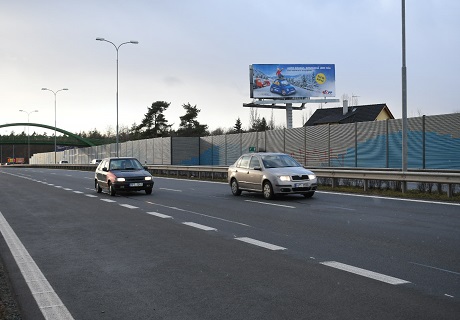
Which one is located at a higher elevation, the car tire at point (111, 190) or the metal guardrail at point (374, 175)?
the metal guardrail at point (374, 175)

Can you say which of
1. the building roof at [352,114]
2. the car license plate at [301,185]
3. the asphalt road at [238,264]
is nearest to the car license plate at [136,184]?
the car license plate at [301,185]

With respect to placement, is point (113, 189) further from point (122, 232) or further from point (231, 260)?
point (231, 260)

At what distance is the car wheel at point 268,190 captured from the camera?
18.0m

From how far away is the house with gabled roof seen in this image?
77500mm

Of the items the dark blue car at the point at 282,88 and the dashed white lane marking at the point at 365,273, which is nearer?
the dashed white lane marking at the point at 365,273

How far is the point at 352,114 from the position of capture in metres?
80.8

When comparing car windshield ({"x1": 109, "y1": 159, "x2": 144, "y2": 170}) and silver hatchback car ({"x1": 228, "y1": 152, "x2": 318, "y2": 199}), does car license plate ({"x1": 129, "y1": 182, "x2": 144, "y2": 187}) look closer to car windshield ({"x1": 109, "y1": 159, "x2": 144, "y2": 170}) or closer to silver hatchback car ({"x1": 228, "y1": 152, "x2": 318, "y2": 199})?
car windshield ({"x1": 109, "y1": 159, "x2": 144, "y2": 170})

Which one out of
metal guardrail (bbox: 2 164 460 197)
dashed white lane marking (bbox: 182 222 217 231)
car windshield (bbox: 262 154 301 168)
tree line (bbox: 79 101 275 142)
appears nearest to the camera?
dashed white lane marking (bbox: 182 222 217 231)

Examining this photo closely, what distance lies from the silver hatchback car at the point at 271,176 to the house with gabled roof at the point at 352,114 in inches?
2326

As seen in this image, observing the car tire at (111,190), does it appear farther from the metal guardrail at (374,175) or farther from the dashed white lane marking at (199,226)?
the dashed white lane marking at (199,226)

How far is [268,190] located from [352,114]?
65452mm

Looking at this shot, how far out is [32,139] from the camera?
137 m

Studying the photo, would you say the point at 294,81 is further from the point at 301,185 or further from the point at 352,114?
the point at 301,185

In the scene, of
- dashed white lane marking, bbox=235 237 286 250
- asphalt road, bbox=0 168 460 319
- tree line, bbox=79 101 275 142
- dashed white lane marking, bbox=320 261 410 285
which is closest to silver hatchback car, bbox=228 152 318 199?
asphalt road, bbox=0 168 460 319
